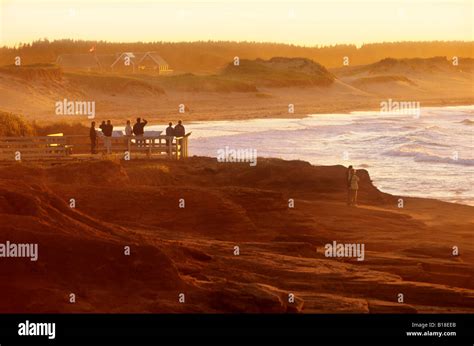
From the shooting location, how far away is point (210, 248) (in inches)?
623

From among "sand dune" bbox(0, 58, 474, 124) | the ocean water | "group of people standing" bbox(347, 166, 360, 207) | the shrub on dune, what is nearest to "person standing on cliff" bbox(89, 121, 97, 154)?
the shrub on dune

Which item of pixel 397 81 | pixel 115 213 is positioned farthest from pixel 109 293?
→ pixel 397 81

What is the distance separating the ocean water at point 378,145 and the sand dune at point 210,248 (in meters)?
7.51

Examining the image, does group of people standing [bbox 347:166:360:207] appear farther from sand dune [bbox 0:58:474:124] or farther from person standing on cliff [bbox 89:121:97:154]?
sand dune [bbox 0:58:474:124]

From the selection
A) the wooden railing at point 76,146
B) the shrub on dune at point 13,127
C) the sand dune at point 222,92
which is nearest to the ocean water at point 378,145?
the wooden railing at point 76,146

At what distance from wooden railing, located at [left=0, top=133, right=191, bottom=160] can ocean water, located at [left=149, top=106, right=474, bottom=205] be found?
6101 millimetres

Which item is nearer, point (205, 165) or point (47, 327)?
point (47, 327)

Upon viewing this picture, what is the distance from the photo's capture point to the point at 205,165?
26938 mm

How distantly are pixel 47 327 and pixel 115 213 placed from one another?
7723 mm

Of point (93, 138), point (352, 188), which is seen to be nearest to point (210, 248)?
point (352, 188)

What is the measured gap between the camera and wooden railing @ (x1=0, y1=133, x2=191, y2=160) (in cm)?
2594

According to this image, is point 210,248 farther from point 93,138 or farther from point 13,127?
point 13,127

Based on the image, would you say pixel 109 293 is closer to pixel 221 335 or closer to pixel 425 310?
pixel 221 335

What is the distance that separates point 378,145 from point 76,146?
22698 mm
